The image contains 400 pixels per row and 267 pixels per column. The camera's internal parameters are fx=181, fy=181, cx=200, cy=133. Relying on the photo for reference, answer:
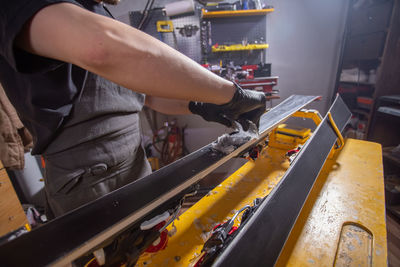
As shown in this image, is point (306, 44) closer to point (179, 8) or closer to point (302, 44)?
point (302, 44)

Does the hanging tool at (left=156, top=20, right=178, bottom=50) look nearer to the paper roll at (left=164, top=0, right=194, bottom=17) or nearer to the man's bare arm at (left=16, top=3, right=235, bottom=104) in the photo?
the paper roll at (left=164, top=0, right=194, bottom=17)

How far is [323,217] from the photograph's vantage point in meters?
0.72

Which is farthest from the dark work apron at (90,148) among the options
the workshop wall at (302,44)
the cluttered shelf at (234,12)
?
the workshop wall at (302,44)

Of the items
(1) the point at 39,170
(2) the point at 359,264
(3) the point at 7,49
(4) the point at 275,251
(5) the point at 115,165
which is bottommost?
(1) the point at 39,170

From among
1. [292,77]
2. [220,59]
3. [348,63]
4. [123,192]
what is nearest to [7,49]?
[123,192]

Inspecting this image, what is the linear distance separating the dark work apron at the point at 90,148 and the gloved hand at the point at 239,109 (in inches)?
13.6

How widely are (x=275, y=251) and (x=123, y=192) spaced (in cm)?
45

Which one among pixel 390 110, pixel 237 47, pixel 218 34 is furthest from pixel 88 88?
pixel 390 110

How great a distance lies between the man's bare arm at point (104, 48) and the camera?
0.34m

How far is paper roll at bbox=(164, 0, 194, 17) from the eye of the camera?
2098mm

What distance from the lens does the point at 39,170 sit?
2.03 meters

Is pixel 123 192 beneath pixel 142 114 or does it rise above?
above

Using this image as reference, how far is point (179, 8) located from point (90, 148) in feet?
6.86

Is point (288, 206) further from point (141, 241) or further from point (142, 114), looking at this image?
point (142, 114)
